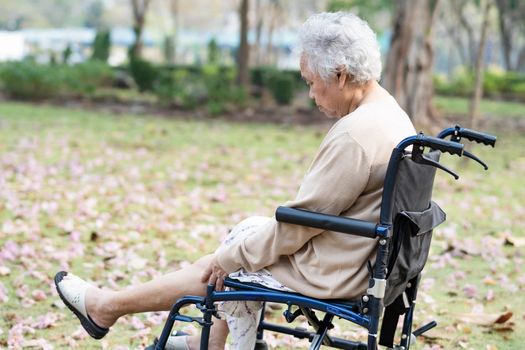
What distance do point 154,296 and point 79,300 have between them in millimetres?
362

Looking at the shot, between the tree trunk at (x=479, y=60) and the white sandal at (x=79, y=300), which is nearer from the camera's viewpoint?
the white sandal at (x=79, y=300)

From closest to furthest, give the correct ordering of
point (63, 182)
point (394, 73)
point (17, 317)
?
1. point (17, 317)
2. point (63, 182)
3. point (394, 73)

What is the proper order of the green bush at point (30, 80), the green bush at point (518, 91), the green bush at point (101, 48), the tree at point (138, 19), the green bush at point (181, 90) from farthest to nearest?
the green bush at point (101, 48) < the green bush at point (518, 91) < the tree at point (138, 19) < the green bush at point (30, 80) < the green bush at point (181, 90)

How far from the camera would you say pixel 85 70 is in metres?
18.5

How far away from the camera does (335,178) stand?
2.65m

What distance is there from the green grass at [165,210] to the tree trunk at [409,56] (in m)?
1.38

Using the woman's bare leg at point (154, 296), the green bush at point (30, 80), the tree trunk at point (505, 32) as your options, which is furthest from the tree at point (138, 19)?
the woman's bare leg at point (154, 296)

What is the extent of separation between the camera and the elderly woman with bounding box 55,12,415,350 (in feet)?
8.78

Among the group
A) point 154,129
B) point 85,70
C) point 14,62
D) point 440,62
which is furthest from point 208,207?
point 440,62

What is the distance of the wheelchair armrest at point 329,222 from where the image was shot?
2580 mm

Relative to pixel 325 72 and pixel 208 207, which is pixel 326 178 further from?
pixel 208 207

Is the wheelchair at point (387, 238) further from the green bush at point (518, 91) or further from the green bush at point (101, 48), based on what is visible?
the green bush at point (101, 48)

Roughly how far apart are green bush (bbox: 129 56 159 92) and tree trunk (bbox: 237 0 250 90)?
2765 mm

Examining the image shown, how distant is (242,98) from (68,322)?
40.6 feet
